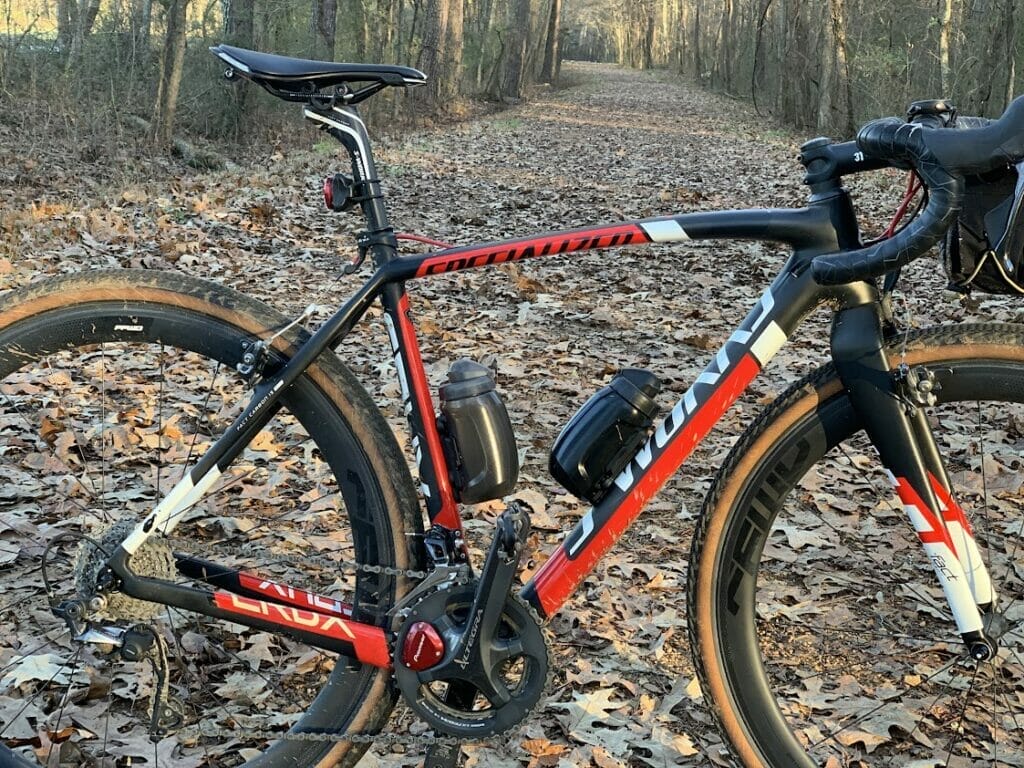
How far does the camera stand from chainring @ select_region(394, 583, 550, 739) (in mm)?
1927

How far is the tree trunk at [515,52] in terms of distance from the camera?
95.8ft

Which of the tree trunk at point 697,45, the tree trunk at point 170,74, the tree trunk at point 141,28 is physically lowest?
the tree trunk at point 170,74

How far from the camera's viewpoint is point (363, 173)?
1.99 meters

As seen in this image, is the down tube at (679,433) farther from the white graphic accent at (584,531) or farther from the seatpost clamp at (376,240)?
the seatpost clamp at (376,240)

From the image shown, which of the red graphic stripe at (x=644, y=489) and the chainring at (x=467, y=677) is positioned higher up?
the red graphic stripe at (x=644, y=489)

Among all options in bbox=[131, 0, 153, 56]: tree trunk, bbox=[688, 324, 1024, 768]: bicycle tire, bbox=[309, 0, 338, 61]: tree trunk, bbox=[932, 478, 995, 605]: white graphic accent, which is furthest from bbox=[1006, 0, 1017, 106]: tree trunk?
bbox=[932, 478, 995, 605]: white graphic accent

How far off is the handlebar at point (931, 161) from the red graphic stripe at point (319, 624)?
1.23 metres

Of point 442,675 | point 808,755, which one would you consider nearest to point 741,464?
point 808,755

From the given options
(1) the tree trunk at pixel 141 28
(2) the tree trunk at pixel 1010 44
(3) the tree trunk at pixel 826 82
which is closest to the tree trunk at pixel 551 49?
(3) the tree trunk at pixel 826 82

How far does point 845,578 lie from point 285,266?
548 cm

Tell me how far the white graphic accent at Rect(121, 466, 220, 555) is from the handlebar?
1380 millimetres

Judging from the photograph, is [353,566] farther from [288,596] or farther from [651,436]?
[651,436]

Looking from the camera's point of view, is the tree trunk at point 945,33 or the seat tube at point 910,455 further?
the tree trunk at point 945,33

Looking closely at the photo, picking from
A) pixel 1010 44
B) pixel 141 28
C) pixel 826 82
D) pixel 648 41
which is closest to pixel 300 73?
pixel 1010 44
